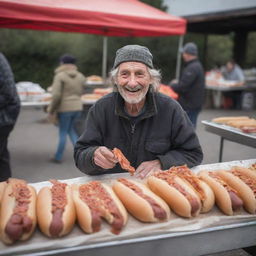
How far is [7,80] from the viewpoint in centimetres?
409

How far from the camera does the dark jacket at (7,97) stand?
13.3 ft

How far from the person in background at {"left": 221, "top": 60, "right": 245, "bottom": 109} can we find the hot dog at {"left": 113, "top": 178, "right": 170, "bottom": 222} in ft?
43.5

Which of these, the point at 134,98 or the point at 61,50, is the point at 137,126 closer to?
the point at 134,98

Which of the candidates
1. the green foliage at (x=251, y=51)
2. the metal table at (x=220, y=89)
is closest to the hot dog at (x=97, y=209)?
the metal table at (x=220, y=89)

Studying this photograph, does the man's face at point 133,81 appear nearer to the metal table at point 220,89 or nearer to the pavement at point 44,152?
the pavement at point 44,152

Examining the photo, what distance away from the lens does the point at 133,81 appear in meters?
2.62

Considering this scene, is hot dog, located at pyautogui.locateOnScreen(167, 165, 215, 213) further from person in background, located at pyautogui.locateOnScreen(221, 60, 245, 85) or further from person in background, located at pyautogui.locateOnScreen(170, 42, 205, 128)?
person in background, located at pyautogui.locateOnScreen(221, 60, 245, 85)

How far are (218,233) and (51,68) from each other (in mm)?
15792

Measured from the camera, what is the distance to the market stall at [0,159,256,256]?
1.68 metres

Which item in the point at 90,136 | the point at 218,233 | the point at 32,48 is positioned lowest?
the point at 218,233

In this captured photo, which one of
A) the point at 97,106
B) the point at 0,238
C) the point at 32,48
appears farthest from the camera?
the point at 32,48

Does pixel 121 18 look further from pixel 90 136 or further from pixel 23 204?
pixel 23 204

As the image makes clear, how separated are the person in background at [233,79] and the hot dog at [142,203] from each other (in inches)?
522

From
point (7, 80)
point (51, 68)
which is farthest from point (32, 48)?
point (7, 80)
